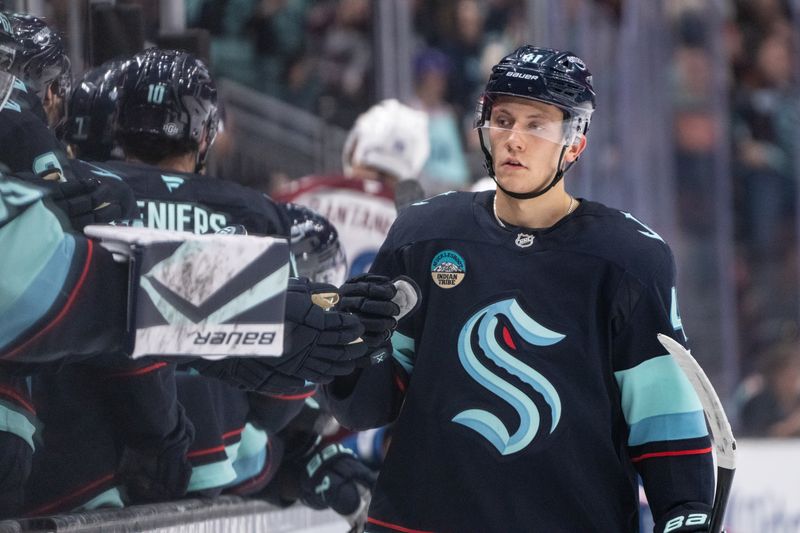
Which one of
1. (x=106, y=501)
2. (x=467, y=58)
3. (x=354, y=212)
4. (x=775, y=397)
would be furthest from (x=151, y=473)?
Answer: (x=467, y=58)

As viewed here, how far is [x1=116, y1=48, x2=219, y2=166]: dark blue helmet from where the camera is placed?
2.75m

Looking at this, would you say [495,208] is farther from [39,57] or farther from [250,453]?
[250,453]

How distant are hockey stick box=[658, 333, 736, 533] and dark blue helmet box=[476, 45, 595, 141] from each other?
0.41 metres

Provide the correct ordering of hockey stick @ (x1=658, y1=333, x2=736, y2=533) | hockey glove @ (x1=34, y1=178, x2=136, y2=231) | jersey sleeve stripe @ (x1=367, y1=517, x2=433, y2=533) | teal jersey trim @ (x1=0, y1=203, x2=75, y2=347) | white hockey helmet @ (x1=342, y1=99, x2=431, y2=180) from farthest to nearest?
1. white hockey helmet @ (x1=342, y1=99, x2=431, y2=180)
2. jersey sleeve stripe @ (x1=367, y1=517, x2=433, y2=533)
3. hockey stick @ (x1=658, y1=333, x2=736, y2=533)
4. hockey glove @ (x1=34, y1=178, x2=136, y2=231)
5. teal jersey trim @ (x1=0, y1=203, x2=75, y2=347)

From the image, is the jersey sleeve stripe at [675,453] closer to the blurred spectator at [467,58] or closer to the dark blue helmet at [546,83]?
the dark blue helmet at [546,83]

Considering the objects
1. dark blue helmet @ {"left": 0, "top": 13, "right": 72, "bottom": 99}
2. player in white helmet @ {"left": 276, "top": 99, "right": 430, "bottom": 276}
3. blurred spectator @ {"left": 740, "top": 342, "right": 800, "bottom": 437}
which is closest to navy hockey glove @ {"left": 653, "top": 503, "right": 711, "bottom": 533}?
dark blue helmet @ {"left": 0, "top": 13, "right": 72, "bottom": 99}

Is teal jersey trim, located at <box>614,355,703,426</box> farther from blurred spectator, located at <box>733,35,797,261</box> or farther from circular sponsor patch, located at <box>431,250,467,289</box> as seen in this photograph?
blurred spectator, located at <box>733,35,797,261</box>

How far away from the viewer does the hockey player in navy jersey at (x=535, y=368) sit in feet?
7.20

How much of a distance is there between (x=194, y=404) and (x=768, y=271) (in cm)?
394

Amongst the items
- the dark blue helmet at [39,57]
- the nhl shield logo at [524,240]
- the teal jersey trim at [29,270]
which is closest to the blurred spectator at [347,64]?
the dark blue helmet at [39,57]

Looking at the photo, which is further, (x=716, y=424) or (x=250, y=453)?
(x=250, y=453)

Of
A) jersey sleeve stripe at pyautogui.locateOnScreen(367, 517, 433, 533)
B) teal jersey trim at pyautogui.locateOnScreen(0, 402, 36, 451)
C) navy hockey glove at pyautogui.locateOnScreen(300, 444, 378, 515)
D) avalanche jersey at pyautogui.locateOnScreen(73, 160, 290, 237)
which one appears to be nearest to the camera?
teal jersey trim at pyautogui.locateOnScreen(0, 402, 36, 451)

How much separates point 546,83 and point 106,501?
1023 mm

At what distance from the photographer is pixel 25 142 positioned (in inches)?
83.5
